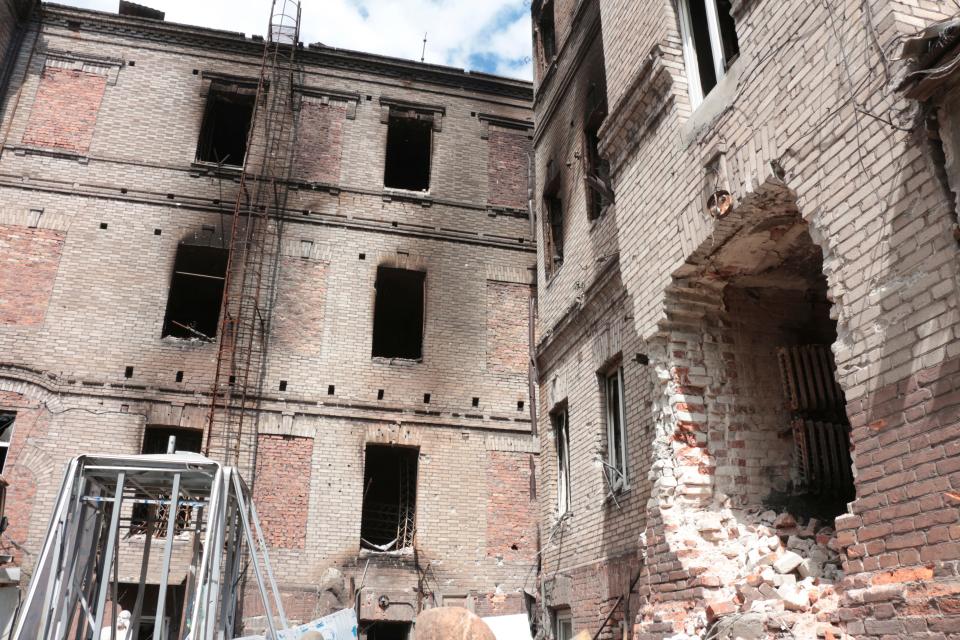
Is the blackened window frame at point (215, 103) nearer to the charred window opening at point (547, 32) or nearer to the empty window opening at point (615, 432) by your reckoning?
the charred window opening at point (547, 32)

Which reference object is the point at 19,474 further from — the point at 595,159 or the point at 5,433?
the point at 595,159

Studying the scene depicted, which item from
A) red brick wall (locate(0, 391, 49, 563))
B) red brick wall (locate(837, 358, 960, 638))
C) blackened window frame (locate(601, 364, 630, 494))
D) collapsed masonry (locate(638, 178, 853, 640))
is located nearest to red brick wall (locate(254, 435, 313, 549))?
red brick wall (locate(0, 391, 49, 563))

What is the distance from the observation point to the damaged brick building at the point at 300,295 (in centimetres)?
1274

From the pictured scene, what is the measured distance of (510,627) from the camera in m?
10.8

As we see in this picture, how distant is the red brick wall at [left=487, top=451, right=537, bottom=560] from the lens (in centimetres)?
1338

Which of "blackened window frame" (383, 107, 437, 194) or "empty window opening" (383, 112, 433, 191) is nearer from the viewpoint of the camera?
"blackened window frame" (383, 107, 437, 194)

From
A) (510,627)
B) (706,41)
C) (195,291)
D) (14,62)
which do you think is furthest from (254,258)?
(706,41)

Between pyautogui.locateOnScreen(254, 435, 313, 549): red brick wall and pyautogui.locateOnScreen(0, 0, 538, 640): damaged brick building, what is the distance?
0.12 feet

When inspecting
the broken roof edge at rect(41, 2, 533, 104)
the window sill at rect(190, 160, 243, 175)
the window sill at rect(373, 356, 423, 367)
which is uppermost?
the broken roof edge at rect(41, 2, 533, 104)

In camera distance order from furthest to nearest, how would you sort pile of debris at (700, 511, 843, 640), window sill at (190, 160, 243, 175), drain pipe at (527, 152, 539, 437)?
window sill at (190, 160, 243, 175) → drain pipe at (527, 152, 539, 437) → pile of debris at (700, 511, 843, 640)

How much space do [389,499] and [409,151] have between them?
7.90 metres

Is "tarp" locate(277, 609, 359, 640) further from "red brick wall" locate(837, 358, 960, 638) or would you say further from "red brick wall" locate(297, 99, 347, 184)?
"red brick wall" locate(297, 99, 347, 184)

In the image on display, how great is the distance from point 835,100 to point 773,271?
222cm

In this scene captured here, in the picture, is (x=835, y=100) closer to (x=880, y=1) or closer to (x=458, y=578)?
(x=880, y=1)
